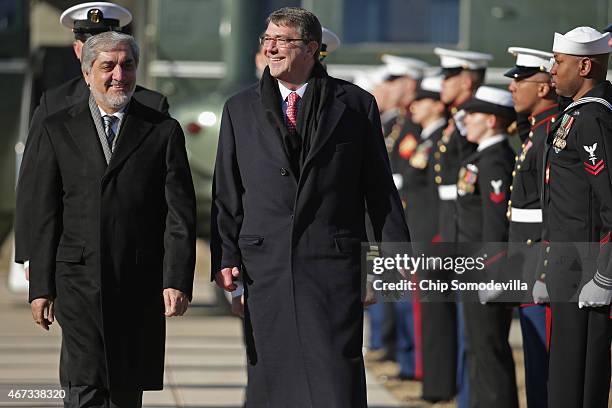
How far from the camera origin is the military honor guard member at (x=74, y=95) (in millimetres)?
5785

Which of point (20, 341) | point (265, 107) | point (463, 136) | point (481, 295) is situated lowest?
point (20, 341)

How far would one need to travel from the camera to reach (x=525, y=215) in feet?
21.8

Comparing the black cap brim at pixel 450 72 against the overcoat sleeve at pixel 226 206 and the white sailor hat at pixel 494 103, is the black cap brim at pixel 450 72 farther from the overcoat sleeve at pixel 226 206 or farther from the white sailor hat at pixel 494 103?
the overcoat sleeve at pixel 226 206

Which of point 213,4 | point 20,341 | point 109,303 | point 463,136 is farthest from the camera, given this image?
point 213,4

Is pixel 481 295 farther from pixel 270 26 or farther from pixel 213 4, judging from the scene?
pixel 213 4

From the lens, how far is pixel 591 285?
5.75m

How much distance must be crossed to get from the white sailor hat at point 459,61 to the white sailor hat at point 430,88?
62 centimetres

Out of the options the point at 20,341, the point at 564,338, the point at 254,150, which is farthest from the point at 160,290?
the point at 20,341

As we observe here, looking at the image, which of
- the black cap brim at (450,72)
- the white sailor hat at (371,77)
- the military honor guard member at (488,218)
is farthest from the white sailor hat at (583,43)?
the white sailor hat at (371,77)

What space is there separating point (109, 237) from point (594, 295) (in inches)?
71.0

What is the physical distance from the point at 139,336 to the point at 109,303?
0.19 m

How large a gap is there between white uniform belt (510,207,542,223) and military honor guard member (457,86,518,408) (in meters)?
0.36

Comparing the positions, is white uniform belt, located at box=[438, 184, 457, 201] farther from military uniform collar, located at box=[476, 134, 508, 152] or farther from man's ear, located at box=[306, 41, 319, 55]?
man's ear, located at box=[306, 41, 319, 55]

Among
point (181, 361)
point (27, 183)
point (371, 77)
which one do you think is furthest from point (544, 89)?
point (371, 77)
